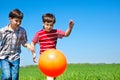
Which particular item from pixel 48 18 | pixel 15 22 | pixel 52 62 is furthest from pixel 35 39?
pixel 52 62

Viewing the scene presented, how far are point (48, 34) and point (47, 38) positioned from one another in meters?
0.11

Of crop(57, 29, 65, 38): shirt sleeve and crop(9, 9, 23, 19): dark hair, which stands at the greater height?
crop(9, 9, 23, 19): dark hair

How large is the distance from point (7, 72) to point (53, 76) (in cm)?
113

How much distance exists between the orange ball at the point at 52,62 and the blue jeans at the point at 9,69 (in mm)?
834

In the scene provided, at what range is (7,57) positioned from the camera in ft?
30.9

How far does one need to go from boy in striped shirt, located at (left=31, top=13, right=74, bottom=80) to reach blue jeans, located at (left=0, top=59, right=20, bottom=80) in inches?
29.7

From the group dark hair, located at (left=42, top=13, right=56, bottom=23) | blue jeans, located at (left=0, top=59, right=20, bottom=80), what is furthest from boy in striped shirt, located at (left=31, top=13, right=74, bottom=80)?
blue jeans, located at (left=0, top=59, right=20, bottom=80)

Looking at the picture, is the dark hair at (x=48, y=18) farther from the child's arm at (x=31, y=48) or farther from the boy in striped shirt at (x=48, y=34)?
the child's arm at (x=31, y=48)

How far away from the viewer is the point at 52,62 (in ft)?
28.1

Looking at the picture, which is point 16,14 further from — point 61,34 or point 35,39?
point 61,34

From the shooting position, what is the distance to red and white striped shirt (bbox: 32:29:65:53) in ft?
31.6

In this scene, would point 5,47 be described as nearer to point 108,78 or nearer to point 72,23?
point 72,23

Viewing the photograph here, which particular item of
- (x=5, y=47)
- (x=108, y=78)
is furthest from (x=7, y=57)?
(x=108, y=78)

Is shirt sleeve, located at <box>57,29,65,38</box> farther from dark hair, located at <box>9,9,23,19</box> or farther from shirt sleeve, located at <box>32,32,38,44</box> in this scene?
dark hair, located at <box>9,9,23,19</box>
